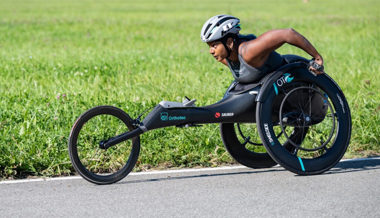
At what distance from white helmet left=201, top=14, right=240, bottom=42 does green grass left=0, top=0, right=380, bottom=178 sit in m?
1.30

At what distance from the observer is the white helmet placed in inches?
213

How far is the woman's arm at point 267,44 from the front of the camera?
17.3 feet

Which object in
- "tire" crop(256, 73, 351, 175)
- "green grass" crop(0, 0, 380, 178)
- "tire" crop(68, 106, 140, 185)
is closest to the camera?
"tire" crop(68, 106, 140, 185)

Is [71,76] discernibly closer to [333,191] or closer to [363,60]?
[363,60]

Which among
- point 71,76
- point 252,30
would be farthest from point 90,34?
point 71,76

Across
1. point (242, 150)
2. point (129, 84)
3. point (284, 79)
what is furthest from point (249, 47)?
point (129, 84)

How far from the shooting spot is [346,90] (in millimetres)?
8992

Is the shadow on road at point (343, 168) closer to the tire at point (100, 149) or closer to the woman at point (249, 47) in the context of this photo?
the tire at point (100, 149)

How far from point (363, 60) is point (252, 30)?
8.47 m

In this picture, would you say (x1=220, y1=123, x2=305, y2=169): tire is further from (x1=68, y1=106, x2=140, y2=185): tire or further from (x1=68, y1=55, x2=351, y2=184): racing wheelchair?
(x1=68, y1=106, x2=140, y2=185): tire

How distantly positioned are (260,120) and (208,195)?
79 centimetres

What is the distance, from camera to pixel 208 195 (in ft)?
16.5

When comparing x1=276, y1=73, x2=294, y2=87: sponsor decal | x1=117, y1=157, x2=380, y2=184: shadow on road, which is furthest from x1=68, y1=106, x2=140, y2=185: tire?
x1=276, y1=73, x2=294, y2=87: sponsor decal

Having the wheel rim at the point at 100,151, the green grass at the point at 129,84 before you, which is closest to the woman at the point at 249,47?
the green grass at the point at 129,84
